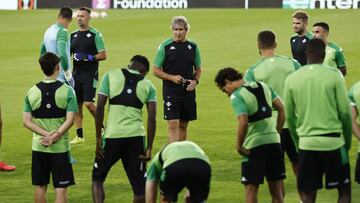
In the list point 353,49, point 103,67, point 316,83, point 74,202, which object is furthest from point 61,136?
point 353,49

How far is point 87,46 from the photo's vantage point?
17188mm

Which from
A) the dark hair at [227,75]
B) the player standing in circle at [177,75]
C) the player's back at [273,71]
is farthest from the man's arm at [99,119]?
the player standing in circle at [177,75]

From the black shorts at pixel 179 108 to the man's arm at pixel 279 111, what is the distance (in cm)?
374

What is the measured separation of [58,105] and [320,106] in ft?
10.3

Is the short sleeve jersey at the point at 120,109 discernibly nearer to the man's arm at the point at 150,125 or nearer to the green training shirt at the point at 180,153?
the man's arm at the point at 150,125

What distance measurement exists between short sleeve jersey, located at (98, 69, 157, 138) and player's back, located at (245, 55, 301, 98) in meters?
1.46

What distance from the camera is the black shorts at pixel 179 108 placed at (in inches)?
596

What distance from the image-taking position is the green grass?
45.9 ft

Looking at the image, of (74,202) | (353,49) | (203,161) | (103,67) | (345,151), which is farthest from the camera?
(353,49)

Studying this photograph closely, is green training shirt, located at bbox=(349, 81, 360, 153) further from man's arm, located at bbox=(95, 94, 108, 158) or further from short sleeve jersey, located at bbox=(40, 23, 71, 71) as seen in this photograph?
short sleeve jersey, located at bbox=(40, 23, 71, 71)

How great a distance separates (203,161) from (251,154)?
4.56 feet

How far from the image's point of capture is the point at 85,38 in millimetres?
17203

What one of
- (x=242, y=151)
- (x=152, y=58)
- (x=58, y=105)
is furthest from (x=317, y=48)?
(x=152, y=58)

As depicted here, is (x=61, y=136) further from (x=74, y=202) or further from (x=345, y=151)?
(x=345, y=151)
